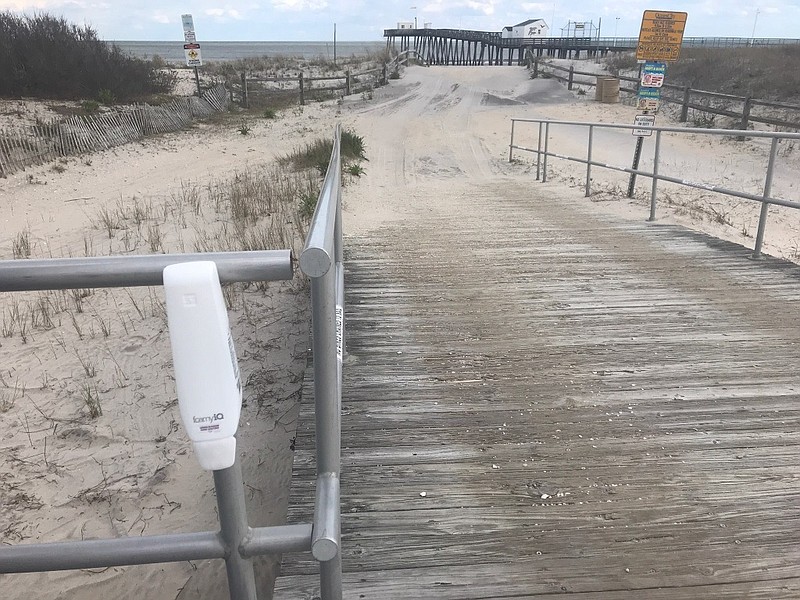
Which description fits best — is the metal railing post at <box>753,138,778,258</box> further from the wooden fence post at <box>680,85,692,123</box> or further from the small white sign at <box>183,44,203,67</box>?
the small white sign at <box>183,44,203,67</box>

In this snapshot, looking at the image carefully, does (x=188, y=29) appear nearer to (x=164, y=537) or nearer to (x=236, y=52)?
(x=164, y=537)

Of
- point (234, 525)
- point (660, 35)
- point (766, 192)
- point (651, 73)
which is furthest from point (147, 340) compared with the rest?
point (660, 35)

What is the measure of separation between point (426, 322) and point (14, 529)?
8.52 feet

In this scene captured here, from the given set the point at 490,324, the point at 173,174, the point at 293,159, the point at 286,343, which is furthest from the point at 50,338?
the point at 173,174

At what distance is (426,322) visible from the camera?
13.2 feet

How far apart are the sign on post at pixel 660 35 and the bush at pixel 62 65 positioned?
1532 cm

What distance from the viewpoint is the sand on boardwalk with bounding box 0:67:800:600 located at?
11.4 ft

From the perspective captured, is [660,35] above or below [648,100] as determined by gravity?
above

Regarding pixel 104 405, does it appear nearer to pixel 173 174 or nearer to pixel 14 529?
pixel 14 529

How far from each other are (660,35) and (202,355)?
9.77m

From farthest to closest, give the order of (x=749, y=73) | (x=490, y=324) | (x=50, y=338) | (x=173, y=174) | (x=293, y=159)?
1. (x=749, y=73)
2. (x=173, y=174)
3. (x=293, y=159)
4. (x=50, y=338)
5. (x=490, y=324)

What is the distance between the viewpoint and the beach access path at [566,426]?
205cm

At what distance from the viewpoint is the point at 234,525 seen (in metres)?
1.19

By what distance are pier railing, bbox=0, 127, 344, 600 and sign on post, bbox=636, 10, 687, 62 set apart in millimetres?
9104
